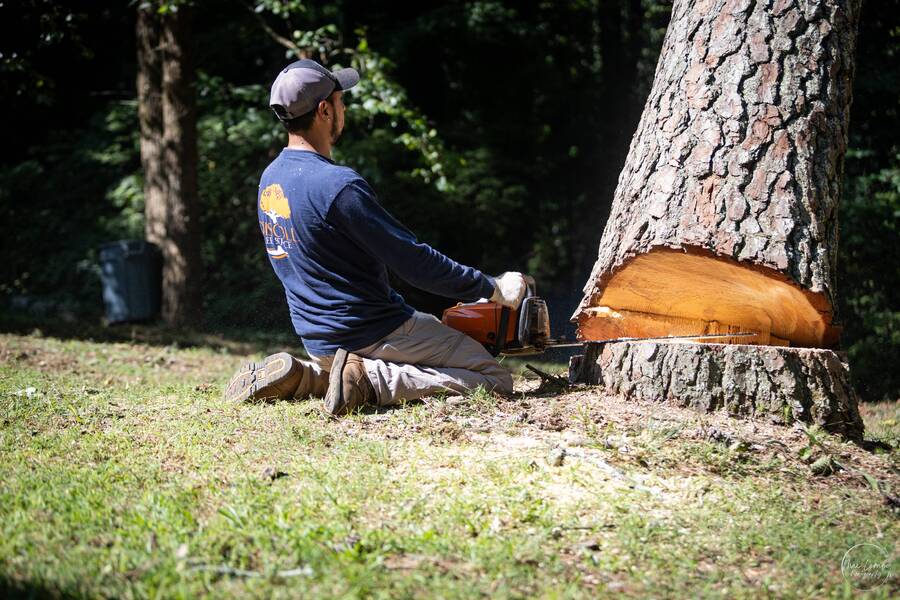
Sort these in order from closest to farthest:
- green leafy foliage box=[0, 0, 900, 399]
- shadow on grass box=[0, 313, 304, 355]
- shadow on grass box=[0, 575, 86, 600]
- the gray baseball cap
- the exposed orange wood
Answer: shadow on grass box=[0, 575, 86, 600] → the exposed orange wood → the gray baseball cap → shadow on grass box=[0, 313, 304, 355] → green leafy foliage box=[0, 0, 900, 399]

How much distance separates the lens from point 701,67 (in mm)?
3865

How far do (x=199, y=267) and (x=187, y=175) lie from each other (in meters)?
1.10

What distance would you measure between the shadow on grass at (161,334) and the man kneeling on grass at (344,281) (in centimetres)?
390

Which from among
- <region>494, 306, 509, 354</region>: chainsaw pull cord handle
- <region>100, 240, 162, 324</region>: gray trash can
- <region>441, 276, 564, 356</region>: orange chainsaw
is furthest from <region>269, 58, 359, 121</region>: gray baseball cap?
<region>100, 240, 162, 324</region>: gray trash can

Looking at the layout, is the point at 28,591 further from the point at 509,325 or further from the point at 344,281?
the point at 509,325

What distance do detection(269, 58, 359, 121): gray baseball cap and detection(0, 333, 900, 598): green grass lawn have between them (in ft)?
5.03

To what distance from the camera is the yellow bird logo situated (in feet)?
12.9

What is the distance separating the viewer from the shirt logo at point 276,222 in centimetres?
394

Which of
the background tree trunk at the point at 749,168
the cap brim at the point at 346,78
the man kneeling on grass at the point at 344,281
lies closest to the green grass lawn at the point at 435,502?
the man kneeling on grass at the point at 344,281

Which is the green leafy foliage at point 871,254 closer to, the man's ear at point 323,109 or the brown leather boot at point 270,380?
the brown leather boot at point 270,380

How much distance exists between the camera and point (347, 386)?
3846mm

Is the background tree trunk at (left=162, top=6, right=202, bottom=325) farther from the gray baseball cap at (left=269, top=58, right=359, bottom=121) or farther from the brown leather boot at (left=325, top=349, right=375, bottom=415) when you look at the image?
the brown leather boot at (left=325, top=349, right=375, bottom=415)

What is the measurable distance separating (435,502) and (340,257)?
1.56m

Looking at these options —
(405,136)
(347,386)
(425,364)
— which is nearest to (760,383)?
(425,364)
